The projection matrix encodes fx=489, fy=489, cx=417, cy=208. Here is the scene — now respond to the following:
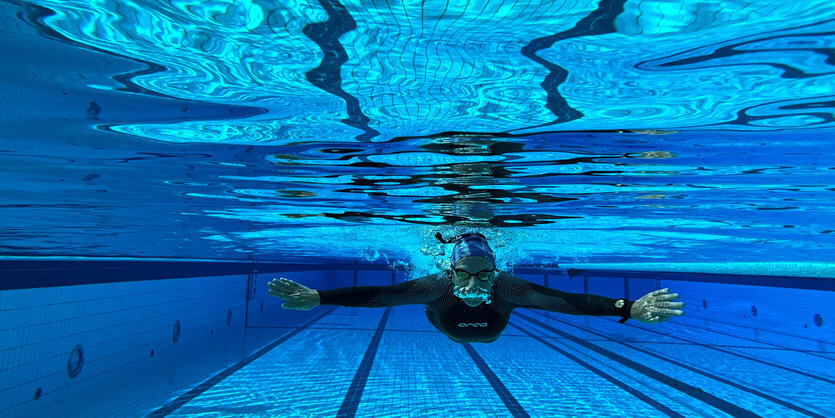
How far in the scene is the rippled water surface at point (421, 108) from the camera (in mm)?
2314

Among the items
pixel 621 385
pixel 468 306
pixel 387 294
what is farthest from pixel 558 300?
pixel 621 385

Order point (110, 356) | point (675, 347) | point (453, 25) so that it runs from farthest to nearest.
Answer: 1. point (675, 347)
2. point (110, 356)
3. point (453, 25)

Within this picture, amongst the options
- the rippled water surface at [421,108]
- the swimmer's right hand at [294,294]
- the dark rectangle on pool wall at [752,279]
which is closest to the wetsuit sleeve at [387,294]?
the swimmer's right hand at [294,294]

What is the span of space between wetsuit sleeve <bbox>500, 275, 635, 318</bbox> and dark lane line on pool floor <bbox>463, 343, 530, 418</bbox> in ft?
13.1

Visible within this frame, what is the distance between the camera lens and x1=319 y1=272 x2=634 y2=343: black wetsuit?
4289 mm

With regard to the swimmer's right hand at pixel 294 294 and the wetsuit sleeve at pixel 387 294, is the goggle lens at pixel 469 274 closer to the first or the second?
the wetsuit sleeve at pixel 387 294

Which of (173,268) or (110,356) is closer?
(110,356)

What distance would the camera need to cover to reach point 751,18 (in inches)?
86.8

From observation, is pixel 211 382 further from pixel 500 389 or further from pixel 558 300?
pixel 558 300

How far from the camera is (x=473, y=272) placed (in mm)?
5051

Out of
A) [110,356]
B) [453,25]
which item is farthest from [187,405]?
[453,25]

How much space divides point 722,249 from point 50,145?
12671mm

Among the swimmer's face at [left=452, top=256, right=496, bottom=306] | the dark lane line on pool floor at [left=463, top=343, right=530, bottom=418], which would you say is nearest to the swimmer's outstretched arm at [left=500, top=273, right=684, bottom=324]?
the swimmer's face at [left=452, top=256, right=496, bottom=306]

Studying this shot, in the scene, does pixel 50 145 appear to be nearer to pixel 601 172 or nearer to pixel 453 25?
pixel 453 25
